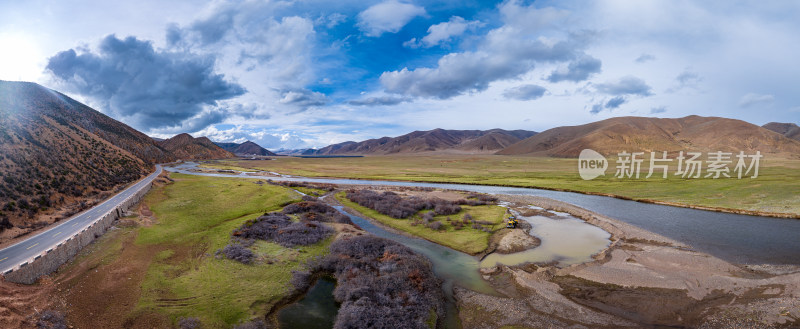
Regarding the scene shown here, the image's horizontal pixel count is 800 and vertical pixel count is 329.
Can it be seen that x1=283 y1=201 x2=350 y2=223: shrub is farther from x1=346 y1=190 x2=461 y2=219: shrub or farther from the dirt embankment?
the dirt embankment

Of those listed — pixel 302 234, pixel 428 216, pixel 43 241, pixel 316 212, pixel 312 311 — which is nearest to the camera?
pixel 312 311

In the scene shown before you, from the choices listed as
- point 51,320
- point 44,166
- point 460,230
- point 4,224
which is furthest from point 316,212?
point 44,166

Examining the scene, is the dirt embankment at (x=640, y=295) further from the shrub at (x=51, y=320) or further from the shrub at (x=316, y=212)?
the shrub at (x=316, y=212)

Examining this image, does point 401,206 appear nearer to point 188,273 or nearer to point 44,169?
point 188,273

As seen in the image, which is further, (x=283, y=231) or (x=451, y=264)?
(x=283, y=231)

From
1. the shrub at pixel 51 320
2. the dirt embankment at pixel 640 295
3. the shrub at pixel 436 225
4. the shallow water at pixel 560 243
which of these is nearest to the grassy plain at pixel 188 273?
the shrub at pixel 51 320

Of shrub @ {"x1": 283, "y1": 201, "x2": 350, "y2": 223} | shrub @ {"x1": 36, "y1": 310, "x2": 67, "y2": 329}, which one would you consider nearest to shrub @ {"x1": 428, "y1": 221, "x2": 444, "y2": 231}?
shrub @ {"x1": 283, "y1": 201, "x2": 350, "y2": 223}
